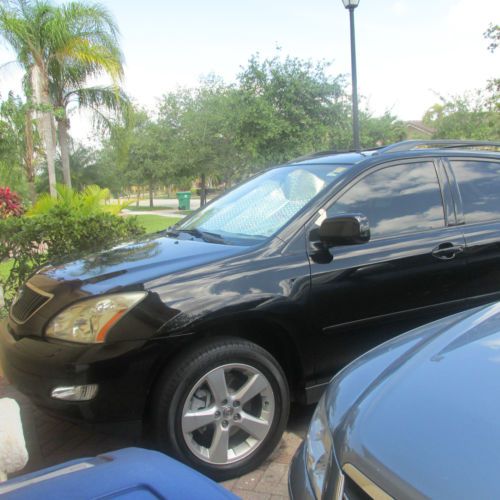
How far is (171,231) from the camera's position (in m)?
3.73

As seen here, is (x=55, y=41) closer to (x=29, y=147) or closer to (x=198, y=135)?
(x=29, y=147)

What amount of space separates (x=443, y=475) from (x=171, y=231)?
282 centimetres

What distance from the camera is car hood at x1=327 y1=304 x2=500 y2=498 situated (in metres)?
1.23

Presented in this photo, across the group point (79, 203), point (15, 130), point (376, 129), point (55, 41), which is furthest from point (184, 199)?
point (79, 203)

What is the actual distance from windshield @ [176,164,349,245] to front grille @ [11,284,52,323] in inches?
43.9

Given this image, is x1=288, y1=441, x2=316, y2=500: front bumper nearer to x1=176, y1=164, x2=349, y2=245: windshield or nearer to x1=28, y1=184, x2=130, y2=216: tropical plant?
x1=176, y1=164, x2=349, y2=245: windshield

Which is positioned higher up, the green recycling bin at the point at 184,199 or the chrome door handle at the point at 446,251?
the green recycling bin at the point at 184,199

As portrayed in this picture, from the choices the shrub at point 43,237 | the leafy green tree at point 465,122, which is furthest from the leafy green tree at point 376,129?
the shrub at point 43,237

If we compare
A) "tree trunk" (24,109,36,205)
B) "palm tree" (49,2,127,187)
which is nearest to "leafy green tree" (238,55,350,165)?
"palm tree" (49,2,127,187)

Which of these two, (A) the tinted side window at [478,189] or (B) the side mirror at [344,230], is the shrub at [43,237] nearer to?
(B) the side mirror at [344,230]

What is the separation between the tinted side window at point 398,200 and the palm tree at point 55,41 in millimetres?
12682

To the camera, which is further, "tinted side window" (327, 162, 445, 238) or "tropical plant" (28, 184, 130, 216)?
"tropical plant" (28, 184, 130, 216)

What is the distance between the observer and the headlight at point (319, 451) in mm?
1612

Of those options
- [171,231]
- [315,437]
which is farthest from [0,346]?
[315,437]
